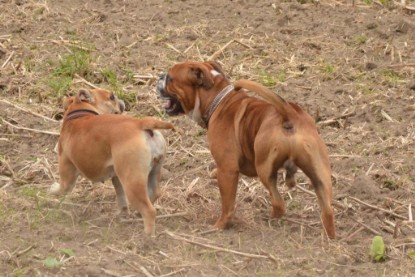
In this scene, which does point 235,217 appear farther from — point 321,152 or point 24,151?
point 24,151

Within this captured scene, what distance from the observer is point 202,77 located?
870 cm

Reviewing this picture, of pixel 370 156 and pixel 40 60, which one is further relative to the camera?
pixel 40 60

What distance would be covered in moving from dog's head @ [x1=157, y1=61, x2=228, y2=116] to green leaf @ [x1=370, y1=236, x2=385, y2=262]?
2010mm

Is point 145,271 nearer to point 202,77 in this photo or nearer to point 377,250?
point 377,250

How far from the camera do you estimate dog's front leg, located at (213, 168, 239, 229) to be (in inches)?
325

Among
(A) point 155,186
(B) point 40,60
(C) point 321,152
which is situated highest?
(C) point 321,152

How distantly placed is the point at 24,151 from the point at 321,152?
143 inches

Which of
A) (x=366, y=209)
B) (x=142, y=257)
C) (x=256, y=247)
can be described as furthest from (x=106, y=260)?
(x=366, y=209)

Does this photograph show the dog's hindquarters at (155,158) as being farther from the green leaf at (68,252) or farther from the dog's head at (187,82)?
the green leaf at (68,252)

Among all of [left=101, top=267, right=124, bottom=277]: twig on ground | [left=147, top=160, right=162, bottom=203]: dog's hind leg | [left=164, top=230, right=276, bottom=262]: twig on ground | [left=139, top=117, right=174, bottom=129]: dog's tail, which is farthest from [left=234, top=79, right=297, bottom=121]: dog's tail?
[left=101, top=267, right=124, bottom=277]: twig on ground

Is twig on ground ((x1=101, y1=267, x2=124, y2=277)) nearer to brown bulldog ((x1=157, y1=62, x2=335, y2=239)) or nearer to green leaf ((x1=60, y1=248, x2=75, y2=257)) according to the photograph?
green leaf ((x1=60, y1=248, x2=75, y2=257))

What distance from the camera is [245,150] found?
8211 mm

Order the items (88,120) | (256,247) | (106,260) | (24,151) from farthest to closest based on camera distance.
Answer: (24,151) → (88,120) → (256,247) → (106,260)

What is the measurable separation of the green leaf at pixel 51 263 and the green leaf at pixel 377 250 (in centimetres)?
232
